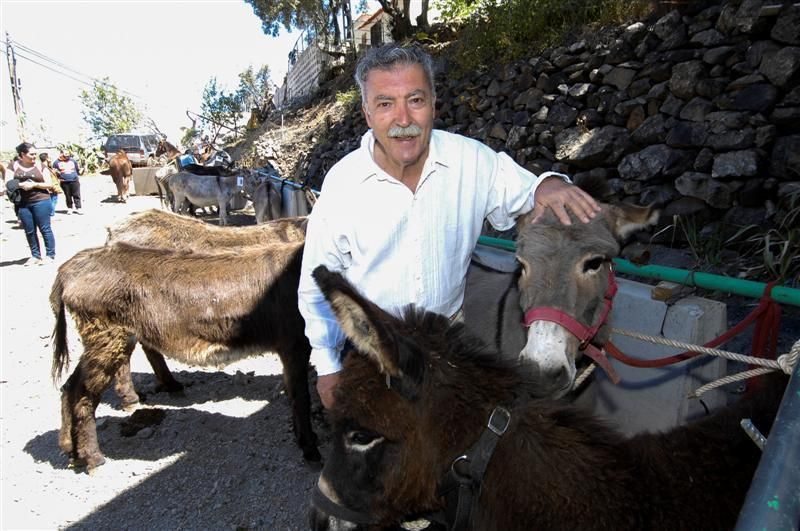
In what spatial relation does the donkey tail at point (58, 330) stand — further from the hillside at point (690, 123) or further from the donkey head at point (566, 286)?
the hillside at point (690, 123)

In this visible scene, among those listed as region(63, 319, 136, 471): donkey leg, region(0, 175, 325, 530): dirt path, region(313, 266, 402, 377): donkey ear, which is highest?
region(313, 266, 402, 377): donkey ear

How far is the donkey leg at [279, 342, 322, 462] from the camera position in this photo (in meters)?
3.97

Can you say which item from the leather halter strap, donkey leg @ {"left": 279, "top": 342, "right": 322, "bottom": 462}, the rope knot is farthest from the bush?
the rope knot

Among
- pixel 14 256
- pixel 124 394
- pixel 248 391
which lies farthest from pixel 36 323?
pixel 14 256

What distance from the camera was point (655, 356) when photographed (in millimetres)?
2969

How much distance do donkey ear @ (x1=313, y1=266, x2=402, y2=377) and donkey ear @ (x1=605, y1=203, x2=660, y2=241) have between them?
1606 millimetres

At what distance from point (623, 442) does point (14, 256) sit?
591 inches

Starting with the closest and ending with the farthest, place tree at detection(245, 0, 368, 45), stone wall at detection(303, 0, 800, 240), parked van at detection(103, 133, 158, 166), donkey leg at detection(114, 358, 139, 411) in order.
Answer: stone wall at detection(303, 0, 800, 240) < donkey leg at detection(114, 358, 139, 411) < tree at detection(245, 0, 368, 45) < parked van at detection(103, 133, 158, 166)

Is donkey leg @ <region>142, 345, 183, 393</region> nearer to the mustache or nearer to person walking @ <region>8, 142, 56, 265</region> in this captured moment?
the mustache

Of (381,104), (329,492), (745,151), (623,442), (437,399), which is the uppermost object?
(381,104)

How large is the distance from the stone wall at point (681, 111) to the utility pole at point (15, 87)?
3566 cm

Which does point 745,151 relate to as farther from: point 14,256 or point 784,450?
point 14,256

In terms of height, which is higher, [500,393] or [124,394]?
[500,393]

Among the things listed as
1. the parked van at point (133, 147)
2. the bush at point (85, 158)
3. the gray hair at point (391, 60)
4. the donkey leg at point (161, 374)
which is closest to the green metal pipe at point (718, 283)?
the gray hair at point (391, 60)
